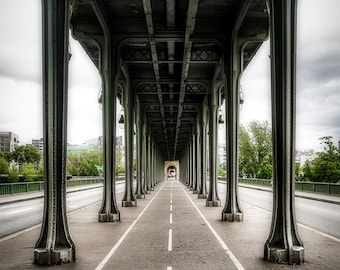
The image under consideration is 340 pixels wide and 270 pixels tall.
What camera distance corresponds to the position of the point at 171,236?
1437cm

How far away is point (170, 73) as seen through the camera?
29.0m

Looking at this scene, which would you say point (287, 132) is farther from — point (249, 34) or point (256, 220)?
point (249, 34)

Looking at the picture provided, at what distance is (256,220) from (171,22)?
31.2 ft

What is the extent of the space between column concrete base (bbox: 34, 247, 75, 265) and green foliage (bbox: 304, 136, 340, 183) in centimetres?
4419

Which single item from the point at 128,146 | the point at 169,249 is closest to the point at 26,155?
the point at 128,146

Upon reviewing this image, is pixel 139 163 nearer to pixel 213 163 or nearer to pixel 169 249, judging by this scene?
pixel 213 163

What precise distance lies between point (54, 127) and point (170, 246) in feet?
15.3

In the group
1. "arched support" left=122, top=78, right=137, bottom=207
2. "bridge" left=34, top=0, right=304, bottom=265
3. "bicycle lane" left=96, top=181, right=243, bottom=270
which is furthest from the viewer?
"arched support" left=122, top=78, right=137, bottom=207

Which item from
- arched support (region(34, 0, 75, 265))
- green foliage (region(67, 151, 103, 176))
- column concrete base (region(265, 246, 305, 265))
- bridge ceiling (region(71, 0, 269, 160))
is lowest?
green foliage (region(67, 151, 103, 176))

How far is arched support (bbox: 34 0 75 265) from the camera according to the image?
10.2 m

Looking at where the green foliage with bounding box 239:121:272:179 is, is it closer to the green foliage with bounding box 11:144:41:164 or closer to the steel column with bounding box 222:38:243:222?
the green foliage with bounding box 11:144:41:164

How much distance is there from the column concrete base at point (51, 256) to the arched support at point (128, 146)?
677 inches

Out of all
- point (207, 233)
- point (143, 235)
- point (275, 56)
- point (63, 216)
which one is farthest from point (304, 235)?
point (63, 216)

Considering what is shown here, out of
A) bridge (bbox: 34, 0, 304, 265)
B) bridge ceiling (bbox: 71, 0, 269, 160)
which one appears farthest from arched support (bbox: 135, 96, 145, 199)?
bridge ceiling (bbox: 71, 0, 269, 160)
